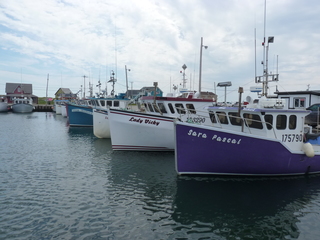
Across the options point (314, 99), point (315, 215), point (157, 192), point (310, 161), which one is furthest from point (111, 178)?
point (314, 99)

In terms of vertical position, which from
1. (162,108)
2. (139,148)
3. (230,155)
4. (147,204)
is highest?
(162,108)

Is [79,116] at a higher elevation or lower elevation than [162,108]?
lower

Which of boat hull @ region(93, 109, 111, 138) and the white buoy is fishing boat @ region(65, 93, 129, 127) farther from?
the white buoy

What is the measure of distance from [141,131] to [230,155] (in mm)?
8256

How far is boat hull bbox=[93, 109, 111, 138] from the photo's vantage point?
84.6ft

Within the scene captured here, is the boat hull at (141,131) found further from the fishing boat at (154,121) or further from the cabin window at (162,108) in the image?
the cabin window at (162,108)

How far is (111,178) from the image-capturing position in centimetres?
1270

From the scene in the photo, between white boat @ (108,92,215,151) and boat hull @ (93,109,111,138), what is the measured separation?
6994 millimetres

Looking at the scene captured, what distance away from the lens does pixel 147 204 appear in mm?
9477

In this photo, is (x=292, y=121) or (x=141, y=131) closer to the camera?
(x=292, y=121)

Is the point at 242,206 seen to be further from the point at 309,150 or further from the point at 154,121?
the point at 154,121

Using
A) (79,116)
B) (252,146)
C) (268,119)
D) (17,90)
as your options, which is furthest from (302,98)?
(17,90)

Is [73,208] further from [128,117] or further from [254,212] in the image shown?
[128,117]

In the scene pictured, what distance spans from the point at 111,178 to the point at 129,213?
168 inches
